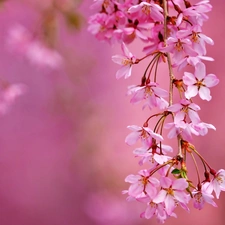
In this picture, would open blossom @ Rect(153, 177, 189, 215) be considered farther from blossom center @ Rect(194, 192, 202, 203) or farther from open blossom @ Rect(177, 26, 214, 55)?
open blossom @ Rect(177, 26, 214, 55)

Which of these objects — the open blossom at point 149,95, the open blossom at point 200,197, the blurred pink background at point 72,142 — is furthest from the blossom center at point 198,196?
the blurred pink background at point 72,142

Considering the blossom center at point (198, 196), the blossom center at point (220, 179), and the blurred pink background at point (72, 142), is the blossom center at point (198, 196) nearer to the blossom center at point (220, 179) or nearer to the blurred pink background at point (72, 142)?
the blossom center at point (220, 179)

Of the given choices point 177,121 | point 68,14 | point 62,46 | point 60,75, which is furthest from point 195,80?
point 60,75

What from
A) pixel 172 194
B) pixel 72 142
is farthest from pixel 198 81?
pixel 72 142

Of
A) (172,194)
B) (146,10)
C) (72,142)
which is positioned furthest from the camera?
(72,142)

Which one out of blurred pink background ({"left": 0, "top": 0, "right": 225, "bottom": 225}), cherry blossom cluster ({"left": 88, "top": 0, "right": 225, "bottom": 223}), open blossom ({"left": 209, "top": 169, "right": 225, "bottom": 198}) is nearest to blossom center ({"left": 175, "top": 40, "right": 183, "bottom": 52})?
cherry blossom cluster ({"left": 88, "top": 0, "right": 225, "bottom": 223})

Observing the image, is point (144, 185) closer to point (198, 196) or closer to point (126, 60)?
point (198, 196)

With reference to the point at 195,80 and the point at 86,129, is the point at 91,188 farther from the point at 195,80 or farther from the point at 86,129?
the point at 195,80
